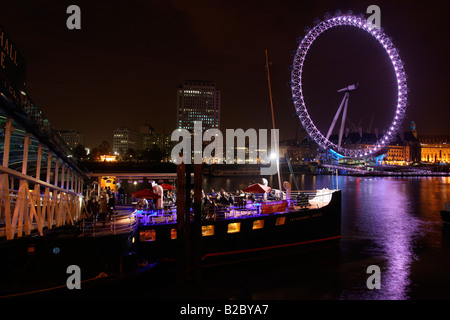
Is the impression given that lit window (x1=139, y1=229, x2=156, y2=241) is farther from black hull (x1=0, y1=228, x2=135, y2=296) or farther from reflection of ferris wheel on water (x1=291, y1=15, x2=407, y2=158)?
reflection of ferris wheel on water (x1=291, y1=15, x2=407, y2=158)

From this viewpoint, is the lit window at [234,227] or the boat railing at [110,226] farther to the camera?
the lit window at [234,227]

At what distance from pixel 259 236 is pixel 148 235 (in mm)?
6761

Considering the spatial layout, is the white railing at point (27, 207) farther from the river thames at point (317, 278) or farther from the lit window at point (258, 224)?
the lit window at point (258, 224)

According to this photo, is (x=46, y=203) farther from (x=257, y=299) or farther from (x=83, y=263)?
(x=257, y=299)

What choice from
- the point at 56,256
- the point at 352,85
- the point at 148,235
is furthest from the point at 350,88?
the point at 56,256

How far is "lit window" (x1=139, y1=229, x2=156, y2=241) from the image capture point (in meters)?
17.3

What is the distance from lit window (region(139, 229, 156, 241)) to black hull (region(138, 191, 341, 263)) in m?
0.07

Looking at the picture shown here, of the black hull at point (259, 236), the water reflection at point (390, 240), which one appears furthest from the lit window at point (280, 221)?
the water reflection at point (390, 240)

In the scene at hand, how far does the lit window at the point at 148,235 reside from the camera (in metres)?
17.3

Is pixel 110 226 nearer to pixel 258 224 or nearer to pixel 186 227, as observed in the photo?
pixel 186 227

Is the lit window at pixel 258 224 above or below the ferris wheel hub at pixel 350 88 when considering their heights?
below

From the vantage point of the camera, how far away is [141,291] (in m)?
15.7

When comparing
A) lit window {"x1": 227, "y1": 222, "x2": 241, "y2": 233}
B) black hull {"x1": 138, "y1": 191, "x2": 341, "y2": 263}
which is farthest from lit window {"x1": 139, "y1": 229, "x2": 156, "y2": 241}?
lit window {"x1": 227, "y1": 222, "x2": 241, "y2": 233}

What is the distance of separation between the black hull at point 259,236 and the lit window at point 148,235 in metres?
0.07
